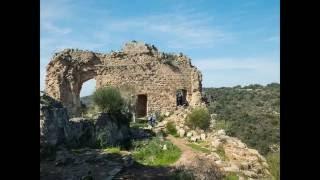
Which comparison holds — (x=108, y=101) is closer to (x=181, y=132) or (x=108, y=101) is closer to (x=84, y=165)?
(x=181, y=132)

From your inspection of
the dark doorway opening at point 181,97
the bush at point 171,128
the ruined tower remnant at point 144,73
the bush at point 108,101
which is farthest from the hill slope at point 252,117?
the bush at point 108,101

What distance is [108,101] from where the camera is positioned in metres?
18.1

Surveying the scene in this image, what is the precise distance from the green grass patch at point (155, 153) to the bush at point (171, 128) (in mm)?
3115

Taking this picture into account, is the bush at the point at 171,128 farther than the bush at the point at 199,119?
No

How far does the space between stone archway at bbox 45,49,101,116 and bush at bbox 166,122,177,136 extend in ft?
16.5

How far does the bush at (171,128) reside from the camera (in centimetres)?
1977

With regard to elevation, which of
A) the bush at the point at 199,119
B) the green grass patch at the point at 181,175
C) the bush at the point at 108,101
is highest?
the bush at the point at 108,101

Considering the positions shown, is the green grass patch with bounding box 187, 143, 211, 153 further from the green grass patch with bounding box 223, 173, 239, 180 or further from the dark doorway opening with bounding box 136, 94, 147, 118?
the dark doorway opening with bounding box 136, 94, 147, 118

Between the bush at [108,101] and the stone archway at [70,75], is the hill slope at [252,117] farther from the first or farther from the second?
the stone archway at [70,75]

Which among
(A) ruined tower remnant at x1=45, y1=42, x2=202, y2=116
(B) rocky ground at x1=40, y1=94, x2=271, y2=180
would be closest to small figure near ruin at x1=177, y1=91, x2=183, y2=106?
(A) ruined tower remnant at x1=45, y1=42, x2=202, y2=116

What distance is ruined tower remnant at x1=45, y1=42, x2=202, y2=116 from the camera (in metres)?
25.5
